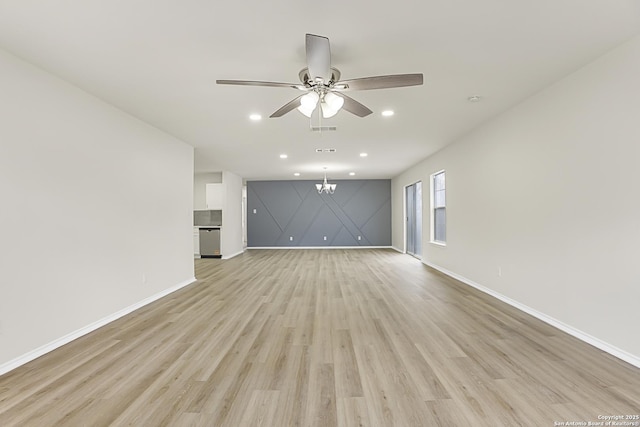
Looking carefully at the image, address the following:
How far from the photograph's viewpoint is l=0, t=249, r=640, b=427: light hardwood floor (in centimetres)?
169

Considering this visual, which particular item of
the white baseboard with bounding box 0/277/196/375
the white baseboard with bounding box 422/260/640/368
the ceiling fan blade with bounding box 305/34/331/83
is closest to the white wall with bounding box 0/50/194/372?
the white baseboard with bounding box 0/277/196/375

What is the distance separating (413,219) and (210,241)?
19.4ft

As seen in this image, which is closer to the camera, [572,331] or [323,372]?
[323,372]

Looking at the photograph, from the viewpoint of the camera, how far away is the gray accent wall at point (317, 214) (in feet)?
34.3

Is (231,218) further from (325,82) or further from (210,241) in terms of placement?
(325,82)

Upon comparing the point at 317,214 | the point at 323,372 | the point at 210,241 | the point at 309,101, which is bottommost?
the point at 323,372

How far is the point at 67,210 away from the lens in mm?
2764

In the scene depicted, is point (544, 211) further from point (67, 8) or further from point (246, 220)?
point (246, 220)

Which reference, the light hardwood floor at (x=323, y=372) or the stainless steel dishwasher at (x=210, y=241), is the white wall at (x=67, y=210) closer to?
the light hardwood floor at (x=323, y=372)

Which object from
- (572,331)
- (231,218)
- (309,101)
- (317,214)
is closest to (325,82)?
(309,101)

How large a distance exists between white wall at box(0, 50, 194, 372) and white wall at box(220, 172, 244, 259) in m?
4.05

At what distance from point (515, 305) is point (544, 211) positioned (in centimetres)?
122

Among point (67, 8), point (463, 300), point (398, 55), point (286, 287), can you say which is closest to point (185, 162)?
point (286, 287)

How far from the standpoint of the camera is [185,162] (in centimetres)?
497
